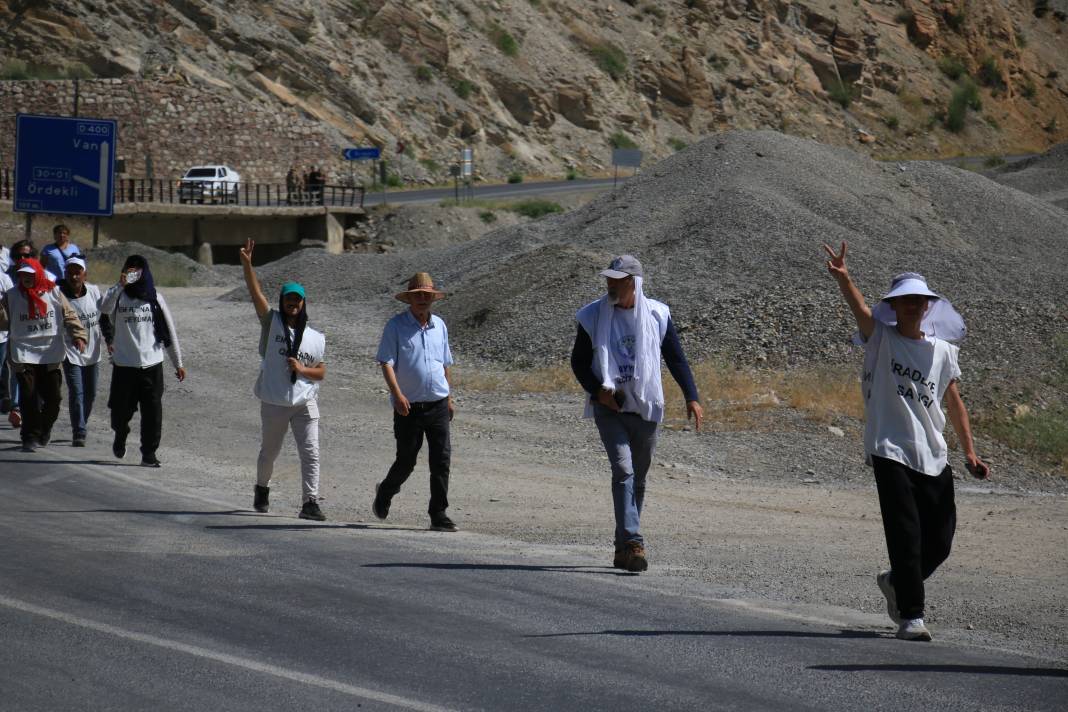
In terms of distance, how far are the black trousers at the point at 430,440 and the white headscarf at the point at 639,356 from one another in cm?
167

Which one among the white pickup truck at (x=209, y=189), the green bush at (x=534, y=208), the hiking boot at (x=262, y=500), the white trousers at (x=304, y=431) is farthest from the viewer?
the green bush at (x=534, y=208)

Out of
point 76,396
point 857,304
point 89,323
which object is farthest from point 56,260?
point 857,304

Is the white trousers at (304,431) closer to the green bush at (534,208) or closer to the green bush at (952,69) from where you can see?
the green bush at (534,208)

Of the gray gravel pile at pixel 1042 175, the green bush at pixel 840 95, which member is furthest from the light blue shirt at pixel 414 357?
the green bush at pixel 840 95

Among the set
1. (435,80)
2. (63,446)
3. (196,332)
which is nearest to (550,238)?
(196,332)

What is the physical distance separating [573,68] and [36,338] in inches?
2717

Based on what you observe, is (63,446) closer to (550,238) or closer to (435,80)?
(550,238)

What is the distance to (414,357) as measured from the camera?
9.69 meters

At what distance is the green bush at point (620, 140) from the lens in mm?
78250

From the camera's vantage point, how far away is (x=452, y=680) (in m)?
5.95

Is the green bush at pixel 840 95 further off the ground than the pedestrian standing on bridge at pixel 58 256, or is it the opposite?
the green bush at pixel 840 95

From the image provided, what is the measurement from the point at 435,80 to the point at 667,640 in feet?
224

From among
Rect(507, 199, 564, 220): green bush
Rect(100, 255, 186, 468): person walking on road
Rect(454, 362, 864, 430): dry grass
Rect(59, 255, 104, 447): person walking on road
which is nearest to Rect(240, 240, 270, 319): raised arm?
Rect(100, 255, 186, 468): person walking on road

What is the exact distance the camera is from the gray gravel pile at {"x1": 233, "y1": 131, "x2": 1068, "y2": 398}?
856 inches
